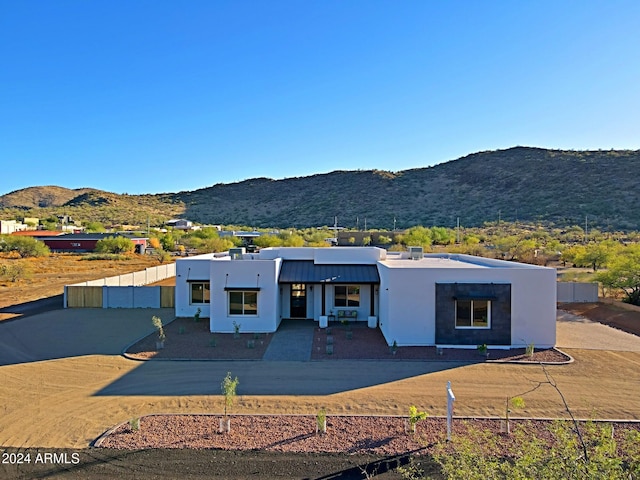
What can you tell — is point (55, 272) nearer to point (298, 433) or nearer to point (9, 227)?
point (298, 433)

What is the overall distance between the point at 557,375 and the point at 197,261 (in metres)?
15.9

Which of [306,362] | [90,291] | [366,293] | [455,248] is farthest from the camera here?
[455,248]

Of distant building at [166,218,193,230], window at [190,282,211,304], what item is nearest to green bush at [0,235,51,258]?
distant building at [166,218,193,230]

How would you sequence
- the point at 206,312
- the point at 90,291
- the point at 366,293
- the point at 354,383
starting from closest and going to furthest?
the point at 354,383, the point at 366,293, the point at 206,312, the point at 90,291

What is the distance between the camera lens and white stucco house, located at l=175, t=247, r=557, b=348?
16.0m

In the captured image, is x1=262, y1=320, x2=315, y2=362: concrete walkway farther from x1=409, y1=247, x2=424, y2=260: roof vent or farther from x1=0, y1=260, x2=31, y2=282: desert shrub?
x1=0, y1=260, x2=31, y2=282: desert shrub

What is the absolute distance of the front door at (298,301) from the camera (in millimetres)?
20797

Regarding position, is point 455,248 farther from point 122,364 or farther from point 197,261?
point 122,364

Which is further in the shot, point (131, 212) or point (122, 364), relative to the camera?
point (131, 212)

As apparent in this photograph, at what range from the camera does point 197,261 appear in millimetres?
Result: 21453

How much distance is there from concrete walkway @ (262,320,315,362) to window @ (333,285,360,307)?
1596mm

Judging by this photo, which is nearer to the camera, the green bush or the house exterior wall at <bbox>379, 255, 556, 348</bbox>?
the house exterior wall at <bbox>379, 255, 556, 348</bbox>

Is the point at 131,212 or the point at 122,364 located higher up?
the point at 131,212

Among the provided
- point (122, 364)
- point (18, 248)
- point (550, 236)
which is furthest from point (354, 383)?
point (18, 248)
